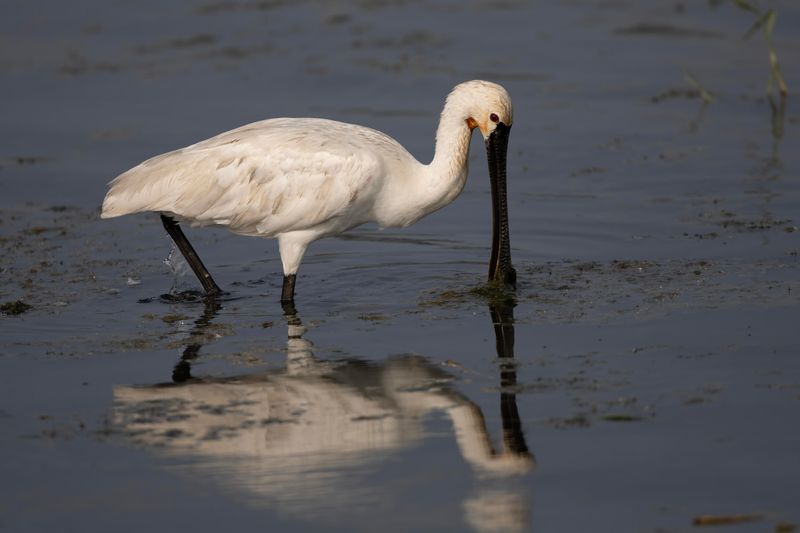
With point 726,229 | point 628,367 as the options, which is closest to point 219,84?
point 726,229

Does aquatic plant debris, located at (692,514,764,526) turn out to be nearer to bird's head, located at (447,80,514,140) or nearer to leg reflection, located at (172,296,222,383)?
leg reflection, located at (172,296,222,383)

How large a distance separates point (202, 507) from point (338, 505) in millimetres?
609

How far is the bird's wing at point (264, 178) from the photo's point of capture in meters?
9.79

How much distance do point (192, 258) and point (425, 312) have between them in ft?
6.12

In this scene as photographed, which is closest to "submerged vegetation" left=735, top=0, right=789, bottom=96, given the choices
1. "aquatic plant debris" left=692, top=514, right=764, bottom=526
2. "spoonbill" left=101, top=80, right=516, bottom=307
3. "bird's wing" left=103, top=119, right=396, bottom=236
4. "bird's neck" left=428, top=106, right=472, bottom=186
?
"spoonbill" left=101, top=80, right=516, bottom=307

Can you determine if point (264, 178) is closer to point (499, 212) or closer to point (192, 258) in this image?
point (192, 258)

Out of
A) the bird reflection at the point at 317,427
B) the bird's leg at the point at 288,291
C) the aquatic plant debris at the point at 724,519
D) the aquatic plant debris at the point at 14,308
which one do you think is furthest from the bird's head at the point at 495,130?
the aquatic plant debris at the point at 724,519

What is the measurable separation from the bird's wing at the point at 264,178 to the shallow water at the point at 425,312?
62 centimetres

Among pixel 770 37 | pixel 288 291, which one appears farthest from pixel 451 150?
pixel 770 37

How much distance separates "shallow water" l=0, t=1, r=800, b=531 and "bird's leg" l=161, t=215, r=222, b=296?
20cm

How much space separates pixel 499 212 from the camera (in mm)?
10344

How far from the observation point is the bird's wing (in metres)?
9.79

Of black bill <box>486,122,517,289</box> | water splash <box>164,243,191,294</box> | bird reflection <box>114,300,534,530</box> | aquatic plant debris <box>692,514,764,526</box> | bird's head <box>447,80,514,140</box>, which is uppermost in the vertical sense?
bird's head <box>447,80,514,140</box>

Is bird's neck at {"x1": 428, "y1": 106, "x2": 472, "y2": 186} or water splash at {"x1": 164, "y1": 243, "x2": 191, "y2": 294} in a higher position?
bird's neck at {"x1": 428, "y1": 106, "x2": 472, "y2": 186}
